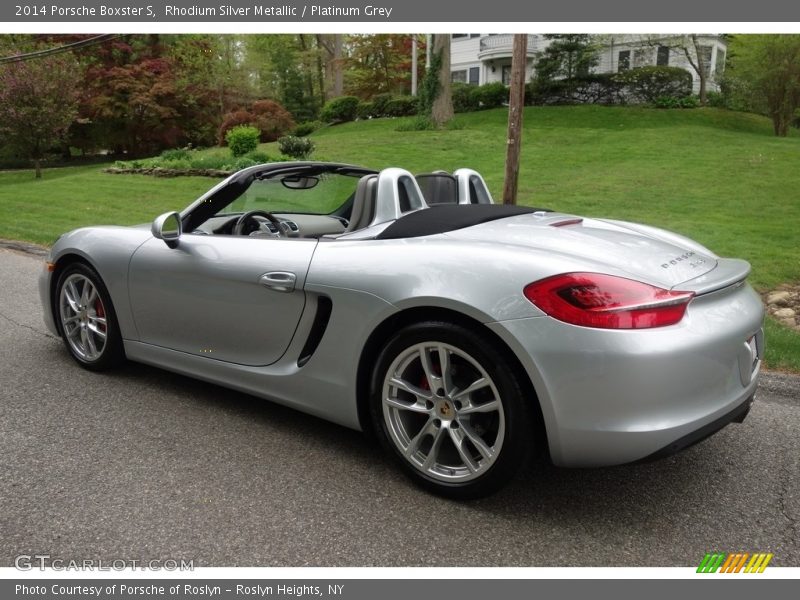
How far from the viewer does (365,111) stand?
104 feet

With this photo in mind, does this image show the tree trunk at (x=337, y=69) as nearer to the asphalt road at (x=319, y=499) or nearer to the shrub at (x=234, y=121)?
the shrub at (x=234, y=121)

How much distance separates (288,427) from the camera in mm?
3527

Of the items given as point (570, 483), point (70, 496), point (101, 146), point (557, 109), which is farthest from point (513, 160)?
point (101, 146)

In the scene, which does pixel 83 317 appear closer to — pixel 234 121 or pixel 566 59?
pixel 234 121

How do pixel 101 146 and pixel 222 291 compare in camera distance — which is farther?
pixel 101 146

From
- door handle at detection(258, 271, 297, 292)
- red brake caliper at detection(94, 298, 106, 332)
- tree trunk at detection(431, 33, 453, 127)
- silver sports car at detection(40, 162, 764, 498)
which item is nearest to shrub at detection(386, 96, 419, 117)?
tree trunk at detection(431, 33, 453, 127)

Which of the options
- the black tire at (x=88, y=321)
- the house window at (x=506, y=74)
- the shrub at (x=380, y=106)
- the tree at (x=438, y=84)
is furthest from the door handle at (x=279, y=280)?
the house window at (x=506, y=74)

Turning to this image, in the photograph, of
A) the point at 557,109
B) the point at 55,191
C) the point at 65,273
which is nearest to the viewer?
the point at 65,273

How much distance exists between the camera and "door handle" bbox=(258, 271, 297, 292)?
3.13 meters

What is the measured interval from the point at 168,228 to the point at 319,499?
1.75 meters

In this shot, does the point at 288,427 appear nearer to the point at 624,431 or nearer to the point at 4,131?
the point at 624,431

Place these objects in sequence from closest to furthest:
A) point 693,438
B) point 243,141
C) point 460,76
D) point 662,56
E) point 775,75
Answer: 1. point 693,438
2. point 243,141
3. point 775,75
4. point 662,56
5. point 460,76

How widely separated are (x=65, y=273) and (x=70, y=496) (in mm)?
2018

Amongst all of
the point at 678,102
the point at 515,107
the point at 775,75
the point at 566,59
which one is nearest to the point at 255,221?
the point at 515,107
